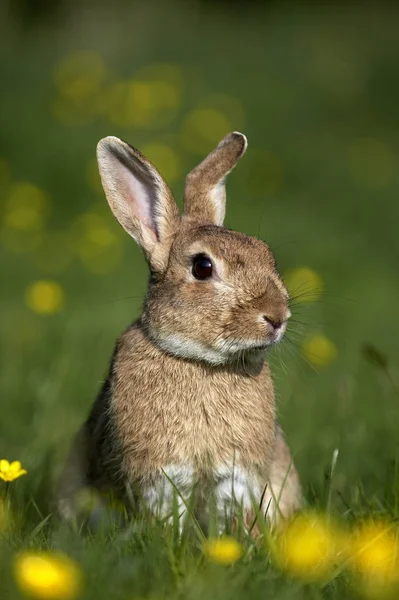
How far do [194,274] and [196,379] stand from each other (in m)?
0.38

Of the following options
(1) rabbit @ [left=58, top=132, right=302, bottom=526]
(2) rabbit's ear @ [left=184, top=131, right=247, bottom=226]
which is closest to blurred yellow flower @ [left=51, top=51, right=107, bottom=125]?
(2) rabbit's ear @ [left=184, top=131, right=247, bottom=226]

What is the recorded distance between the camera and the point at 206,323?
3.53m

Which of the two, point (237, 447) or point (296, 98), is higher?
point (296, 98)

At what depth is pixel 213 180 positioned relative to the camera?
13.7 feet

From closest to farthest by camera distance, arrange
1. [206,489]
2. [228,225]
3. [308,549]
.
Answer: [308,549] < [206,489] < [228,225]

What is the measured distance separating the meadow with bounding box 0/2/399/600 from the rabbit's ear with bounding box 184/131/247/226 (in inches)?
10.2

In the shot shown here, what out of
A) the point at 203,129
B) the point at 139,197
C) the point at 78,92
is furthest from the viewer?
the point at 78,92

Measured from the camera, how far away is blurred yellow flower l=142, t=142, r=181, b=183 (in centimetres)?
892

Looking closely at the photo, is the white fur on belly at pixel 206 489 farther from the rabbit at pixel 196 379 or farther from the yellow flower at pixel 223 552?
the yellow flower at pixel 223 552

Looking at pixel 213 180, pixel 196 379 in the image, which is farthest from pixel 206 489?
pixel 213 180

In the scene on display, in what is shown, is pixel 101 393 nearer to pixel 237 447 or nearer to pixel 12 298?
pixel 237 447

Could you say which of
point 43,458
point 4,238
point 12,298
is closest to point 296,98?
point 4,238

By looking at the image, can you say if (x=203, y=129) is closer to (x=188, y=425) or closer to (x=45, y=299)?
(x=45, y=299)

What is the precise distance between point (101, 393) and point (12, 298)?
3.22 metres
